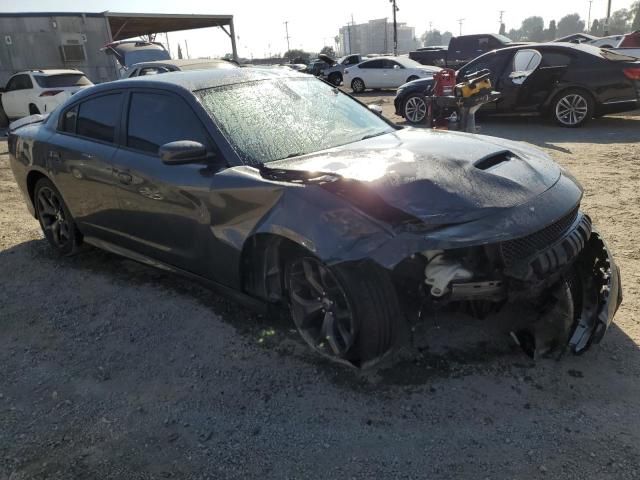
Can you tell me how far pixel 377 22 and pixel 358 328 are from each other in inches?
5789

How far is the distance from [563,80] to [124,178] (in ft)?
29.1

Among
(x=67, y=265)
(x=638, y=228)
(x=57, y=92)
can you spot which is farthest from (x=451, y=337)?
(x=57, y=92)

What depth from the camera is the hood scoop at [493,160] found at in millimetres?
2975

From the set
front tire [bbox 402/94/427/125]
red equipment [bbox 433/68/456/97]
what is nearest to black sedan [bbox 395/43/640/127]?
front tire [bbox 402/94/427/125]

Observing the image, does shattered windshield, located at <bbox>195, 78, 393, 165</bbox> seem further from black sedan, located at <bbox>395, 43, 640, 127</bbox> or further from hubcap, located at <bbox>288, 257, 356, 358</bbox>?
black sedan, located at <bbox>395, 43, 640, 127</bbox>

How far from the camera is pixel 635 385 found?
2.72 metres

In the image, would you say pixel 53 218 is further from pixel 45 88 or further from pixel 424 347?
pixel 45 88

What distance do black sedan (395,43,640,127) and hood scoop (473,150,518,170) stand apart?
771 centimetres

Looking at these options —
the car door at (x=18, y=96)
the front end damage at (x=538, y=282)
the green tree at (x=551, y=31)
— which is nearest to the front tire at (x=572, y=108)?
the front end damage at (x=538, y=282)

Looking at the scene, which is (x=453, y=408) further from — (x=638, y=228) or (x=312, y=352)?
(x=638, y=228)

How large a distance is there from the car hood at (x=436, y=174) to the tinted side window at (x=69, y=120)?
235 cm

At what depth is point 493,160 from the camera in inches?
122

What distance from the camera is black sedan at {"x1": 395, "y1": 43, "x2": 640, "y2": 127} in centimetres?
938

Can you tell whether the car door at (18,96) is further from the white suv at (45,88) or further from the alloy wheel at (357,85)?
the alloy wheel at (357,85)
